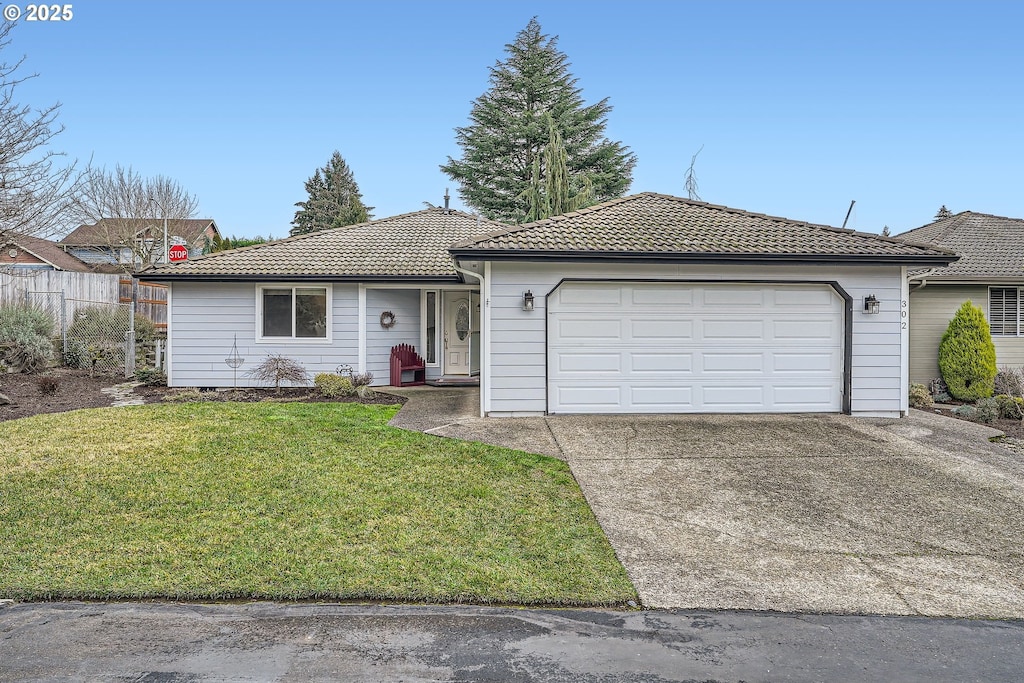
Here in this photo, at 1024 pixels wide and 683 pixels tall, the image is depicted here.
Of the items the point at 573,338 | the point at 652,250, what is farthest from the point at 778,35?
the point at 573,338

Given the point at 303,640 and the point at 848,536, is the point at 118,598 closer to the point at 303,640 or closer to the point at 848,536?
the point at 303,640

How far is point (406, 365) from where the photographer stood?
13906 mm

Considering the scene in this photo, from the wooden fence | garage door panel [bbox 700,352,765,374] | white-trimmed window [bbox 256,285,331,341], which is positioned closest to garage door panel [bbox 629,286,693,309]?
garage door panel [bbox 700,352,765,374]

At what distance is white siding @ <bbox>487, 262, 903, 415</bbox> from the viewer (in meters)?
9.70

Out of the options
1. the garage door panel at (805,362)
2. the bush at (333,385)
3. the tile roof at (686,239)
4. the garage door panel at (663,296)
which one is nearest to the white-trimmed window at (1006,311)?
the tile roof at (686,239)

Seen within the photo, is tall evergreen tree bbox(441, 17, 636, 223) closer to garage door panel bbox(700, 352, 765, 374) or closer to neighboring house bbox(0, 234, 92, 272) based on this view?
garage door panel bbox(700, 352, 765, 374)

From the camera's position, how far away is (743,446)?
786 cm

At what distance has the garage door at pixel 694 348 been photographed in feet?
32.4

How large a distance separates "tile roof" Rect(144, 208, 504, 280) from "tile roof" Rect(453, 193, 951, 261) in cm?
340

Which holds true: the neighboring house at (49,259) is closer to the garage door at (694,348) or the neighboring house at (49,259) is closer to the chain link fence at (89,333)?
the chain link fence at (89,333)

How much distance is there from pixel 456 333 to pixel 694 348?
6.50 meters

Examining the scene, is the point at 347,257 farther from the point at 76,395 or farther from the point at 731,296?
the point at 731,296

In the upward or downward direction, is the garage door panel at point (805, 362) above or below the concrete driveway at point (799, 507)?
above

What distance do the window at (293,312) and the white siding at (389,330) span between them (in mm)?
968
